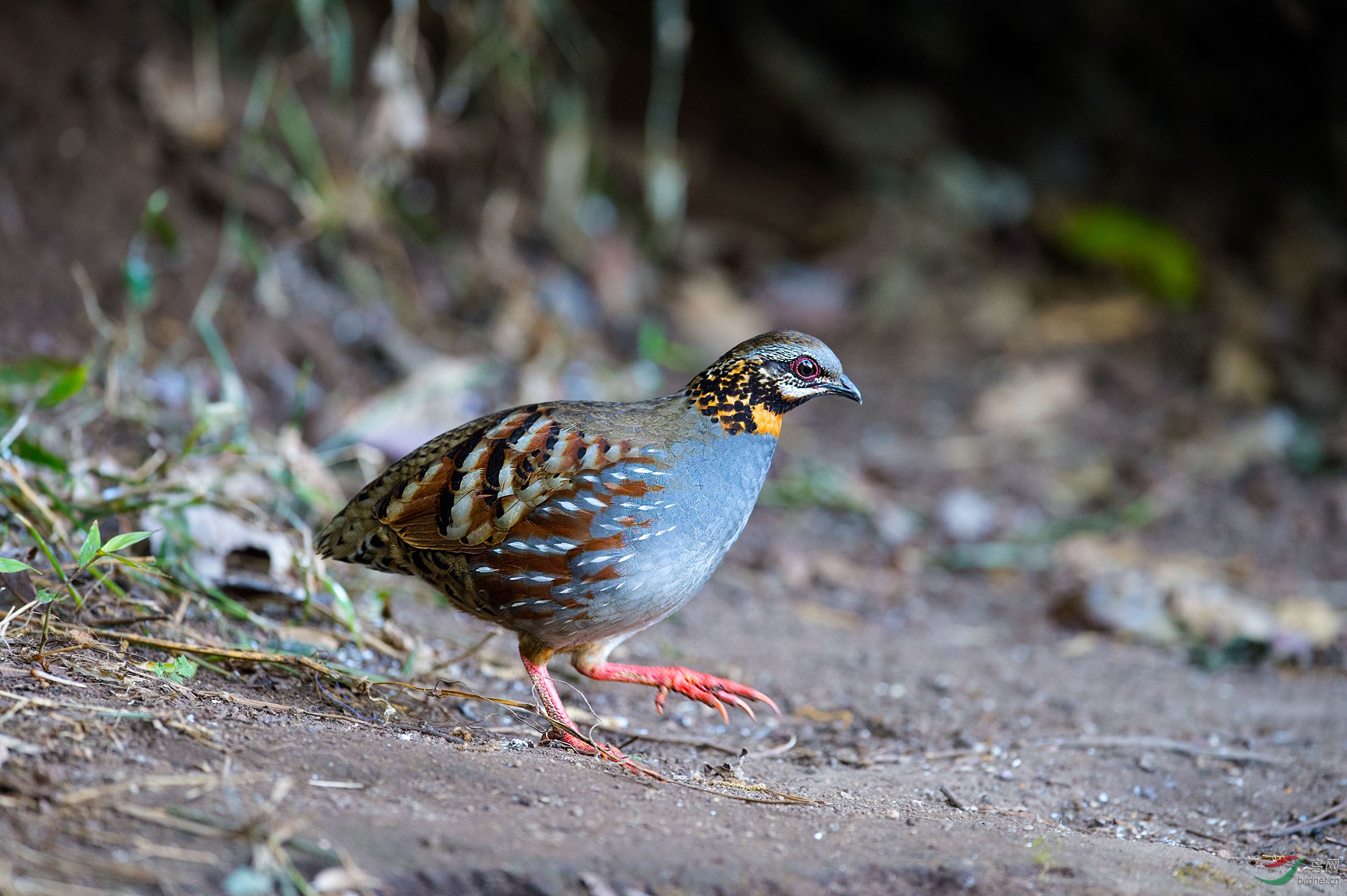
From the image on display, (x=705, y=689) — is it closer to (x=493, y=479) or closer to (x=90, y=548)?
(x=493, y=479)

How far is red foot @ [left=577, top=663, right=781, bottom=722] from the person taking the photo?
3.54 m

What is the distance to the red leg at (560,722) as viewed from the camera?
3.08 m

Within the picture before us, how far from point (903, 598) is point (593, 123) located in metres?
4.80

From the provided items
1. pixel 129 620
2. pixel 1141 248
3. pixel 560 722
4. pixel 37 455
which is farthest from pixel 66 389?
pixel 1141 248

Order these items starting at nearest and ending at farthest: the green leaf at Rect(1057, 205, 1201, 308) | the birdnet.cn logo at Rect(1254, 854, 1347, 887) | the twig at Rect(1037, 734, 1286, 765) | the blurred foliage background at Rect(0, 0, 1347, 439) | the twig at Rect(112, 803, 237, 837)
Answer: the twig at Rect(112, 803, 237, 837) → the birdnet.cn logo at Rect(1254, 854, 1347, 887) → the twig at Rect(1037, 734, 1286, 765) → the blurred foliage background at Rect(0, 0, 1347, 439) → the green leaf at Rect(1057, 205, 1201, 308)

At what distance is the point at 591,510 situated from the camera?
3316 millimetres

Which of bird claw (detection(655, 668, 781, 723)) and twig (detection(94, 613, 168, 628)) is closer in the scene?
twig (detection(94, 613, 168, 628))

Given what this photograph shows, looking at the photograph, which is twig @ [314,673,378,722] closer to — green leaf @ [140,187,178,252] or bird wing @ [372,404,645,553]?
bird wing @ [372,404,645,553]

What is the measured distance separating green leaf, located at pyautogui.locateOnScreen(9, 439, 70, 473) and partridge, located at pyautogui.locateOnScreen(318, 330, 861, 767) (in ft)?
2.91

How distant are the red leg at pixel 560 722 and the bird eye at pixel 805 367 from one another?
1.15 metres

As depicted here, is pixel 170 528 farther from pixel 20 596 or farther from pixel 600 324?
pixel 600 324

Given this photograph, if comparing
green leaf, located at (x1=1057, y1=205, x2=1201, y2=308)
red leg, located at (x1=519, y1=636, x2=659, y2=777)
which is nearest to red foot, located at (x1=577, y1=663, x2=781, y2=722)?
red leg, located at (x1=519, y1=636, x2=659, y2=777)

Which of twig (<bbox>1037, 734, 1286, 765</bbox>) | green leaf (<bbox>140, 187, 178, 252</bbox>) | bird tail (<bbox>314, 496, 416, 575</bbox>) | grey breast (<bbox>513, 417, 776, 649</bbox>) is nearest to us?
grey breast (<bbox>513, 417, 776, 649</bbox>)

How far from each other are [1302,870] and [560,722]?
190 cm
